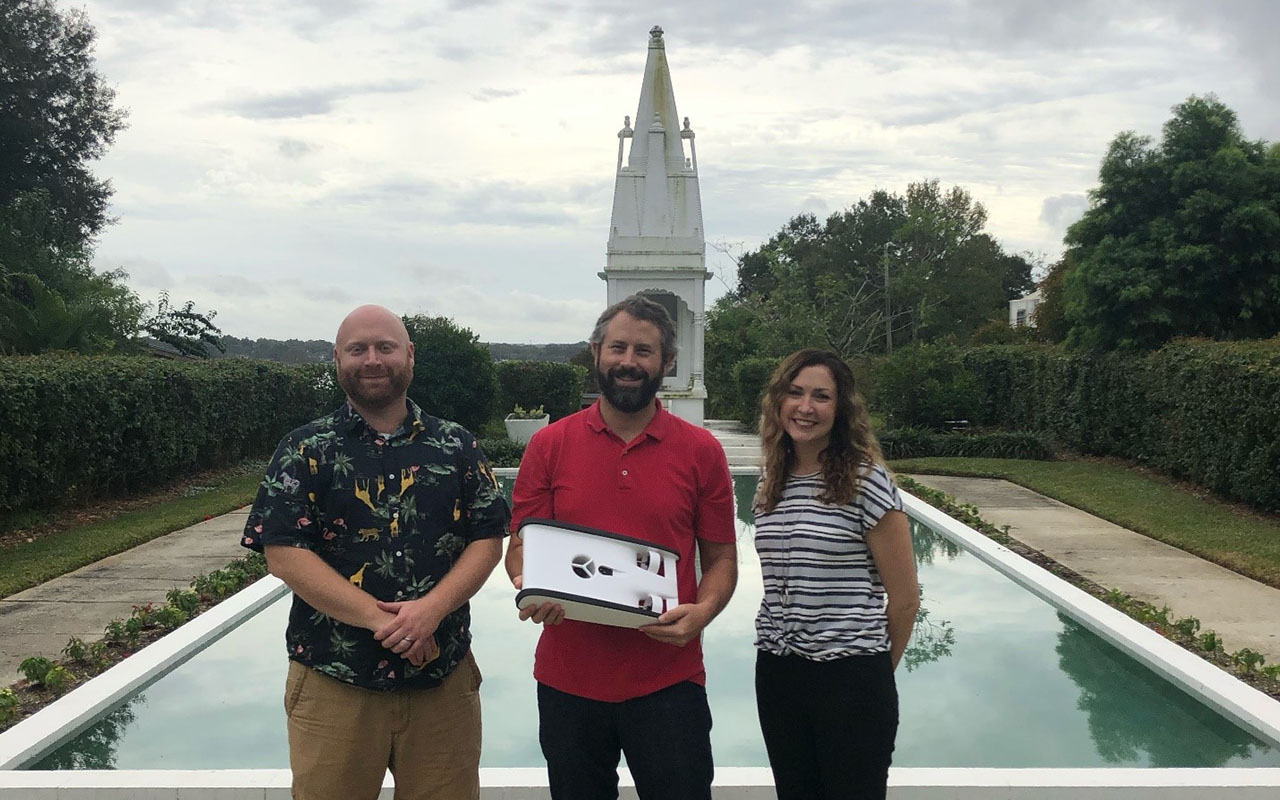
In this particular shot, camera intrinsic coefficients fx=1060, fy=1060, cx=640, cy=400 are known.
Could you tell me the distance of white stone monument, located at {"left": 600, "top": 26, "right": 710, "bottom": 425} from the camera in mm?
19578

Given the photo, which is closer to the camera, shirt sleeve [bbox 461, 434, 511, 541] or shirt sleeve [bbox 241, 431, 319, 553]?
shirt sleeve [bbox 241, 431, 319, 553]

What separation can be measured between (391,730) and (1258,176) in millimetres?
15623

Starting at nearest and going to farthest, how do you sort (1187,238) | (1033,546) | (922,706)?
(922,706)
(1033,546)
(1187,238)

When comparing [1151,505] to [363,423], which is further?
[1151,505]

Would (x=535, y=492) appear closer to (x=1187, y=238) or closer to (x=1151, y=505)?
(x=1151, y=505)

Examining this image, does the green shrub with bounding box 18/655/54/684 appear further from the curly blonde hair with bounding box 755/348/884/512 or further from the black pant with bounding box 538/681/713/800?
the curly blonde hair with bounding box 755/348/884/512

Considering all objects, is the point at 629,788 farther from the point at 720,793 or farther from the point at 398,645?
the point at 398,645

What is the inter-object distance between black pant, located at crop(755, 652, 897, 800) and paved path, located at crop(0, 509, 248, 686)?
4.41 metres

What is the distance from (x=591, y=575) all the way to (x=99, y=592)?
623 centimetres

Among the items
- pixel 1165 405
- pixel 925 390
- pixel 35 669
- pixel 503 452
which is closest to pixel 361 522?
pixel 35 669

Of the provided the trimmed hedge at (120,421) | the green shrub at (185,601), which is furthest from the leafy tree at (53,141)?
the green shrub at (185,601)

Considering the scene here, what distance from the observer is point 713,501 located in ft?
8.96

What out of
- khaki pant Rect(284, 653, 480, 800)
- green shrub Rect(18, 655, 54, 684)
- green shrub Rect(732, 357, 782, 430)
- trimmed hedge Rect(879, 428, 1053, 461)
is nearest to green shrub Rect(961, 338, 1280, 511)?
trimmed hedge Rect(879, 428, 1053, 461)

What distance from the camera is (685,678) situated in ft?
8.64
